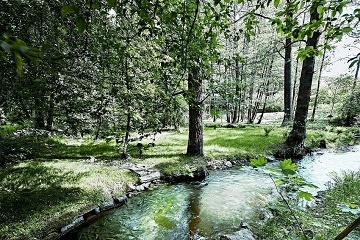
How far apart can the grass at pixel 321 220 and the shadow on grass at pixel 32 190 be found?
11.8ft

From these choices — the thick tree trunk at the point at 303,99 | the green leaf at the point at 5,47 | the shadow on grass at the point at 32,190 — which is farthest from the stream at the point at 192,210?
the green leaf at the point at 5,47

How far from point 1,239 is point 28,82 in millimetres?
2247

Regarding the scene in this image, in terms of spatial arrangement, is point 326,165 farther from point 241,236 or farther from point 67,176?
point 67,176

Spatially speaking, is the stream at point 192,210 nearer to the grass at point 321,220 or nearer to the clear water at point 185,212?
the clear water at point 185,212

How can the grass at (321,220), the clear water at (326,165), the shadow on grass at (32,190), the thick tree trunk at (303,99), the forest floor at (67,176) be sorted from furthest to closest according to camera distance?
the thick tree trunk at (303,99) → the clear water at (326,165) → the shadow on grass at (32,190) → the forest floor at (67,176) → the grass at (321,220)

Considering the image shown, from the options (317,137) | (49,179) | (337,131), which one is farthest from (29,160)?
(337,131)

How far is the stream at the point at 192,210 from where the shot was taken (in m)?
4.13

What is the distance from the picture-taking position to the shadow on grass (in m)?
4.09

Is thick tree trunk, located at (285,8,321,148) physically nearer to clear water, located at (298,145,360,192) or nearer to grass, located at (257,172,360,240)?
clear water, located at (298,145,360,192)

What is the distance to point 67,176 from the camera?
18.4 feet

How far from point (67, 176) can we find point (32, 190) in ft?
2.94

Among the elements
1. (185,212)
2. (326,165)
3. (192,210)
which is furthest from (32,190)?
(326,165)

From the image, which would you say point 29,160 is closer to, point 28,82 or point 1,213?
point 1,213

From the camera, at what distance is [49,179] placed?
17.6 ft
